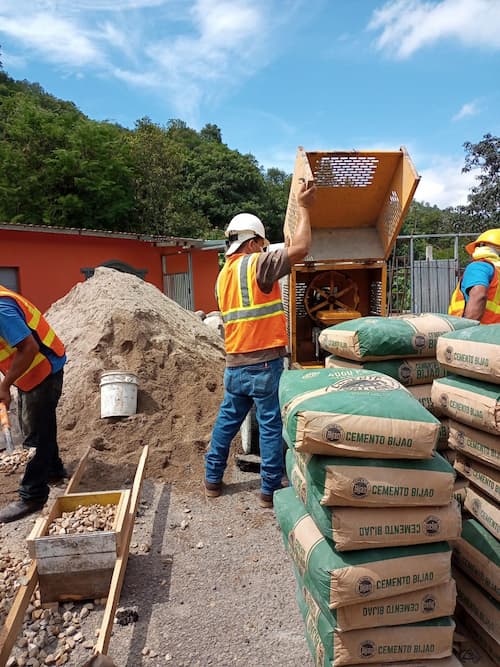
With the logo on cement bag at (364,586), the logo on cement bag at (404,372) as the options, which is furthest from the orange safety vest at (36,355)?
the logo on cement bag at (364,586)

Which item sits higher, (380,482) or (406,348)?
(406,348)

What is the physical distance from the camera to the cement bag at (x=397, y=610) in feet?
6.49

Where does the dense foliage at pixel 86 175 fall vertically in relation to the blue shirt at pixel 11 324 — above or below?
above

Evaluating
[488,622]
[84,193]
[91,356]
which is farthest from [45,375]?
[84,193]

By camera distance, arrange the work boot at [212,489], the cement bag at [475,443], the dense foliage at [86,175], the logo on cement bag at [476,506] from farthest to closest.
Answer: the dense foliage at [86,175] < the work boot at [212,489] < the logo on cement bag at [476,506] < the cement bag at [475,443]

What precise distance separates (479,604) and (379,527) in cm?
64

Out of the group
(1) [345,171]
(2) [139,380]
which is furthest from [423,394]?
(2) [139,380]

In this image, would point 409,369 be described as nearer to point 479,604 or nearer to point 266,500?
point 479,604

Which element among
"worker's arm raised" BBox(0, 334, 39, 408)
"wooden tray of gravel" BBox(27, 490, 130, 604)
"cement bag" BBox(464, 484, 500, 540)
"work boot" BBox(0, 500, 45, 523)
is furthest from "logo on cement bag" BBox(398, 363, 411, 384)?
"work boot" BBox(0, 500, 45, 523)

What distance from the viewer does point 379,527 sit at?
198cm

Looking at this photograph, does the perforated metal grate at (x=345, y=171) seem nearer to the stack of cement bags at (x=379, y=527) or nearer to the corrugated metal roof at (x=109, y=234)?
the stack of cement bags at (x=379, y=527)

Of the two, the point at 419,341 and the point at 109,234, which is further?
the point at 109,234

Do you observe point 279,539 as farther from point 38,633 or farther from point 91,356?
point 91,356

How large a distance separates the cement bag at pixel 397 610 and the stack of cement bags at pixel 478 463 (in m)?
0.20
